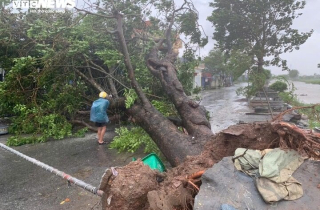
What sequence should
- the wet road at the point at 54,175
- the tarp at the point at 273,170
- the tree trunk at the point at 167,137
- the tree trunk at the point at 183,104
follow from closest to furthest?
the tarp at the point at 273,170 < the wet road at the point at 54,175 < the tree trunk at the point at 167,137 < the tree trunk at the point at 183,104

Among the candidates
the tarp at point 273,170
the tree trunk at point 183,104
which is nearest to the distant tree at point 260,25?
the tree trunk at point 183,104

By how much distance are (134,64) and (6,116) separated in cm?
418

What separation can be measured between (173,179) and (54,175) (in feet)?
8.41

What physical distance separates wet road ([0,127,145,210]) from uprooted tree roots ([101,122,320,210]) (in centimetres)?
96

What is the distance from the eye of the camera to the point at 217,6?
52.7 feet

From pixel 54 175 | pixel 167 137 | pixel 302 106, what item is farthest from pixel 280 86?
pixel 54 175

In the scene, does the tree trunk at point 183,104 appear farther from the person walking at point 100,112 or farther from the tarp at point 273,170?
the tarp at point 273,170

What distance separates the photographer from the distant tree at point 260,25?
562 inches

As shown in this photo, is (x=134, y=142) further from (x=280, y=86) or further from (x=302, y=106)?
(x=280, y=86)

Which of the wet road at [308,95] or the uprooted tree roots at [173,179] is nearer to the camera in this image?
the uprooted tree roots at [173,179]

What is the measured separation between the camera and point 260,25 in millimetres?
14758

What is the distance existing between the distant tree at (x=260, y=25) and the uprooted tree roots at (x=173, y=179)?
12.2m

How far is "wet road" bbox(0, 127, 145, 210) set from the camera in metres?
3.28

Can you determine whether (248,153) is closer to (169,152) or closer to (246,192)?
(246,192)
